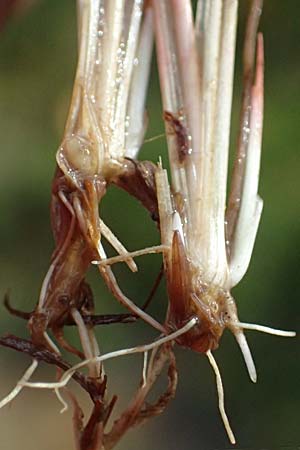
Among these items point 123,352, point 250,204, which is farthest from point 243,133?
point 123,352

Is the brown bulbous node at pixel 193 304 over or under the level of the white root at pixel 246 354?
over

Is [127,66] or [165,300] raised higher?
[127,66]

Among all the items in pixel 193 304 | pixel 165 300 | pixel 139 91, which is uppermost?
pixel 139 91

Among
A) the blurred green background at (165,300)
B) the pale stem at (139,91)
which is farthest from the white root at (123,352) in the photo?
the blurred green background at (165,300)

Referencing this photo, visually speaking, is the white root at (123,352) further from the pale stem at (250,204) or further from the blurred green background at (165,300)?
the blurred green background at (165,300)

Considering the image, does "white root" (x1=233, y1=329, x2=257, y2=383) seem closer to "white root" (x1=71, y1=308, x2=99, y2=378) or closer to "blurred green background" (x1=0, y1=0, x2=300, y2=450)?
"white root" (x1=71, y1=308, x2=99, y2=378)

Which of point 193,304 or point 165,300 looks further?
point 165,300

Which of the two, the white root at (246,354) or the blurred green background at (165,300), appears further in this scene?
the blurred green background at (165,300)

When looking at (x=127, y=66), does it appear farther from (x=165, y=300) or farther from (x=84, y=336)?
(x=165, y=300)
